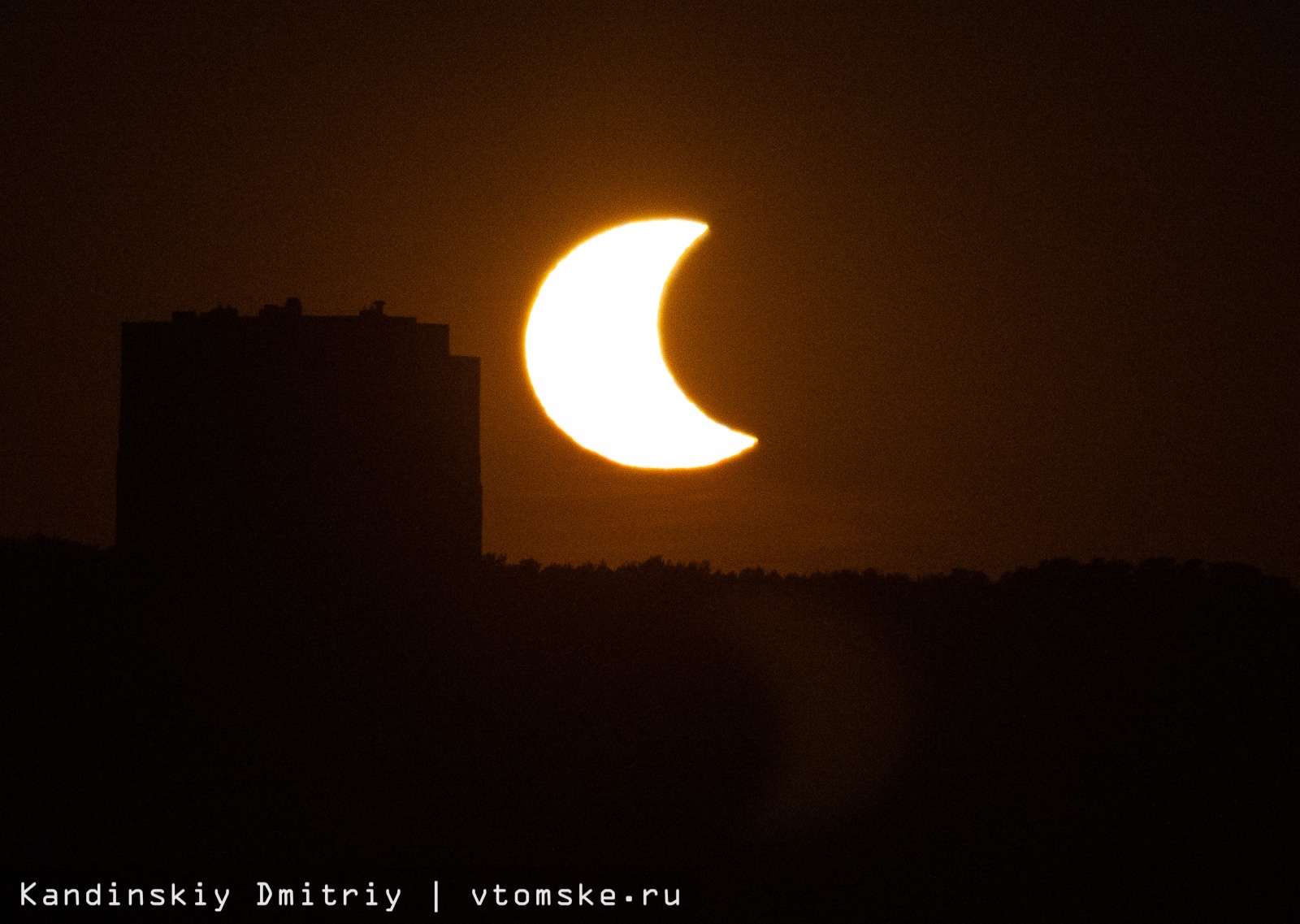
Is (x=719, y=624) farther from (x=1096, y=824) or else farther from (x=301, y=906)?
(x=301, y=906)

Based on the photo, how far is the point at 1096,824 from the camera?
69.3ft

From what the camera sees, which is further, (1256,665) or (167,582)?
(1256,665)

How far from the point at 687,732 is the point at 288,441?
268 inches

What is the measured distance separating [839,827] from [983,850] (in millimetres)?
1739

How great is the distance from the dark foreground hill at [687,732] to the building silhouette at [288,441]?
73cm

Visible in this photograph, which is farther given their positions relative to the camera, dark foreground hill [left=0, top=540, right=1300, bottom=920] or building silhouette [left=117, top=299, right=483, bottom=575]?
building silhouette [left=117, top=299, right=483, bottom=575]

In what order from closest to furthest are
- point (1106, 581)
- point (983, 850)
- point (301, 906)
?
point (301, 906), point (983, 850), point (1106, 581)

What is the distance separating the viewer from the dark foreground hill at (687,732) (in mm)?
19609

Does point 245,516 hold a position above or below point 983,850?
above

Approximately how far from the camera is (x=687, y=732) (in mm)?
24094

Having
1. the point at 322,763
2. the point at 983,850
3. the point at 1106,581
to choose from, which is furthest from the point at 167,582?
the point at 1106,581

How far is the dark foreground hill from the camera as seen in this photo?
64.3 ft

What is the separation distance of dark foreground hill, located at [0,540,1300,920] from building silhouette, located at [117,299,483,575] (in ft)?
2.41

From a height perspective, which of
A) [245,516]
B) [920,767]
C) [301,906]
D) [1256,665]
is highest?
[245,516]
